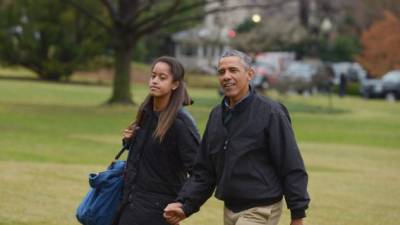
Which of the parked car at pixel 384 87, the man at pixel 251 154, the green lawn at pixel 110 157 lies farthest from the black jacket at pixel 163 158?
the parked car at pixel 384 87

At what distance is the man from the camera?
6.34 m

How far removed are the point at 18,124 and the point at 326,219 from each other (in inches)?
672

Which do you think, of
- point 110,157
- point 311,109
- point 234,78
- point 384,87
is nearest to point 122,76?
point 311,109

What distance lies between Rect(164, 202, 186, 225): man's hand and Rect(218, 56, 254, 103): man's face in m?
0.79

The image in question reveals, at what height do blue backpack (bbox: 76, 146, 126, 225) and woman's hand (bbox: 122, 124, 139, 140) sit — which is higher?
woman's hand (bbox: 122, 124, 139, 140)

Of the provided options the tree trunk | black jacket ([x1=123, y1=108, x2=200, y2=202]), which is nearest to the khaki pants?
black jacket ([x1=123, y1=108, x2=200, y2=202])

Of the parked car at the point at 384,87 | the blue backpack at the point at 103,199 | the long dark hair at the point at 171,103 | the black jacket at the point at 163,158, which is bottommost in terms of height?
the parked car at the point at 384,87

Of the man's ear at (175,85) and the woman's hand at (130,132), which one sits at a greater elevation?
the man's ear at (175,85)

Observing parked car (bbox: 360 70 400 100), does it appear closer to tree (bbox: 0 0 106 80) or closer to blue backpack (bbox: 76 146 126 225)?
tree (bbox: 0 0 106 80)

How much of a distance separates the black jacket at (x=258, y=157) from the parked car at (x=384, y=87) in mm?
52459

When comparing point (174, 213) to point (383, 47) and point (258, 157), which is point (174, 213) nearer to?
point (258, 157)

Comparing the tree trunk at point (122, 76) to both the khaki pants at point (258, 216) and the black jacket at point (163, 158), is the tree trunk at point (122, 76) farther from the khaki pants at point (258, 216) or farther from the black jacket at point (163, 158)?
the khaki pants at point (258, 216)

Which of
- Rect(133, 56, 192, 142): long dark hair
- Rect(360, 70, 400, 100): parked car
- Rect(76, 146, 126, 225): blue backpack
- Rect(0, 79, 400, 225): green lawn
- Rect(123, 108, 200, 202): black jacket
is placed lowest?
Rect(360, 70, 400, 100): parked car

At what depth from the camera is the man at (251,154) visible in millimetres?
6340
